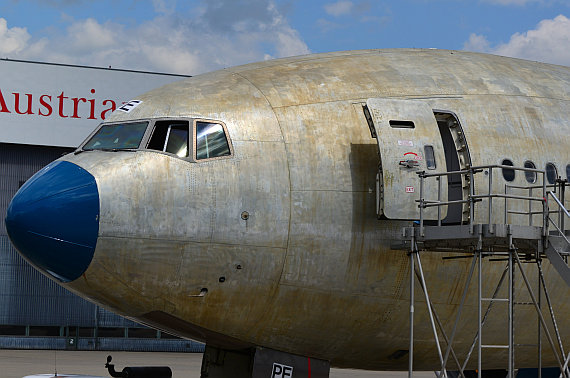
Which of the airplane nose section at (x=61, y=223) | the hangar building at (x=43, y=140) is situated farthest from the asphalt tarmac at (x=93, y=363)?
the airplane nose section at (x=61, y=223)

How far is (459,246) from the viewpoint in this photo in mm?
14898

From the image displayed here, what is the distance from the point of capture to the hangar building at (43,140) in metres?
47.1

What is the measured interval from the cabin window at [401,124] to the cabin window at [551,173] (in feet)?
8.84

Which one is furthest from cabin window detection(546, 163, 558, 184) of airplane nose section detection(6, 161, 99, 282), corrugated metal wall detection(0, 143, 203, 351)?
corrugated metal wall detection(0, 143, 203, 351)

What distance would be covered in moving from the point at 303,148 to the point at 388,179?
144 cm

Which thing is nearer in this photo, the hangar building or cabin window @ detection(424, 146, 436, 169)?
cabin window @ detection(424, 146, 436, 169)

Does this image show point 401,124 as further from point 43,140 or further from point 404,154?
point 43,140

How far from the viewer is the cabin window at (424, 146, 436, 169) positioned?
15125mm

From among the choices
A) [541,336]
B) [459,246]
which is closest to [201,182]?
[459,246]

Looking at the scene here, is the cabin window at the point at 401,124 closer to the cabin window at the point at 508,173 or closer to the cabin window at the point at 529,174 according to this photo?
the cabin window at the point at 508,173

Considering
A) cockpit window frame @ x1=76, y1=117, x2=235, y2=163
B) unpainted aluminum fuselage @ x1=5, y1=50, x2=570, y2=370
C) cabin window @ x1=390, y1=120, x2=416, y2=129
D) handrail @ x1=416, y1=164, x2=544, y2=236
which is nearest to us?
unpainted aluminum fuselage @ x1=5, y1=50, x2=570, y2=370

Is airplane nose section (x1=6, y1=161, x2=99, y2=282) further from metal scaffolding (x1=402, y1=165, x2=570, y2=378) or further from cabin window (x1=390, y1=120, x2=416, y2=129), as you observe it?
metal scaffolding (x1=402, y1=165, x2=570, y2=378)

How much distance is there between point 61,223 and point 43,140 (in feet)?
114

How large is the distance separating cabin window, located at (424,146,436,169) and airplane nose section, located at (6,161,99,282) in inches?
206
